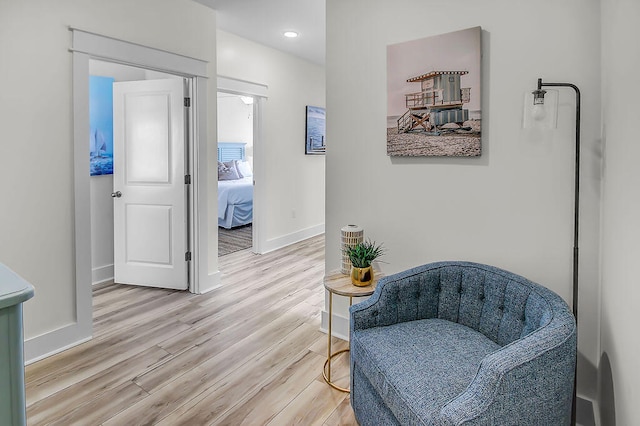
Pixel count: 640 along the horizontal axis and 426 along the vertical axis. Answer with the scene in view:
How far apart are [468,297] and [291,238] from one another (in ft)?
13.4

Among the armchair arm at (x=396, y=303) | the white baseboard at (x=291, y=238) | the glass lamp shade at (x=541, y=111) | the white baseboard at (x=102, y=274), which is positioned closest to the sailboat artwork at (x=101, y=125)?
the white baseboard at (x=102, y=274)

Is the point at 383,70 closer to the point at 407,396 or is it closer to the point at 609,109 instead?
the point at 609,109

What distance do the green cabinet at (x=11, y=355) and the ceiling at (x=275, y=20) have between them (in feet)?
10.9

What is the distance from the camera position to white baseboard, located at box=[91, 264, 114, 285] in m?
4.06

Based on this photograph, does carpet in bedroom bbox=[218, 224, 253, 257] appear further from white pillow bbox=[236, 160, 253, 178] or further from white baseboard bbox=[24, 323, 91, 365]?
white baseboard bbox=[24, 323, 91, 365]

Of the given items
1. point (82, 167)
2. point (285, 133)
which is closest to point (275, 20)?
point (285, 133)

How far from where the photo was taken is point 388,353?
169 cm

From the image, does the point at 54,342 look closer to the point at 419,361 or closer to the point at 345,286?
the point at 345,286

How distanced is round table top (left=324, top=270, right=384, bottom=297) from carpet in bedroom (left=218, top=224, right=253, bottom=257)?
3.12 meters

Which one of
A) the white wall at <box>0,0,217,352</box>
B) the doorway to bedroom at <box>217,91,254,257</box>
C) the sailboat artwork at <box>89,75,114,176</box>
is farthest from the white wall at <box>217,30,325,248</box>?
the white wall at <box>0,0,217,352</box>

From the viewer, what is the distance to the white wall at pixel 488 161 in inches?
73.7

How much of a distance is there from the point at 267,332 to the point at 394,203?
134cm

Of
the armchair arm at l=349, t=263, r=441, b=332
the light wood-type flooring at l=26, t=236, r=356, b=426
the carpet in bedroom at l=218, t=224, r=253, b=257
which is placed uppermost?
the armchair arm at l=349, t=263, r=441, b=332

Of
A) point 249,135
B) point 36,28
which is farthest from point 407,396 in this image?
point 249,135
